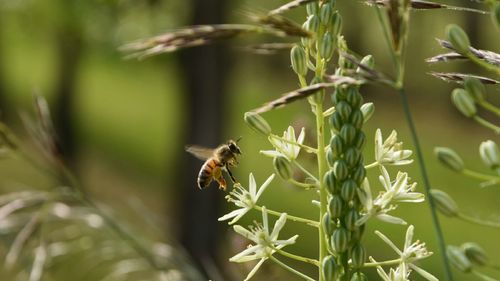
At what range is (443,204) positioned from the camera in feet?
3.93

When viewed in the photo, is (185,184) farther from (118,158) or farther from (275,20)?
(275,20)

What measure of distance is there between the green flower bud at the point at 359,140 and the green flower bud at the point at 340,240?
4.8 inches

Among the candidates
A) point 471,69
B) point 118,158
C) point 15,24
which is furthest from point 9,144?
point 471,69

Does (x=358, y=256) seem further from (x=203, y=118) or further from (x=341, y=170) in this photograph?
(x=203, y=118)

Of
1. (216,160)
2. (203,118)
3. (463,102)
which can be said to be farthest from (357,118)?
(203,118)

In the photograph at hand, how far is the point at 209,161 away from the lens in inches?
118

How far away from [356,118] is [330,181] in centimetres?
10

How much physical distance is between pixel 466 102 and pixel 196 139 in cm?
1284

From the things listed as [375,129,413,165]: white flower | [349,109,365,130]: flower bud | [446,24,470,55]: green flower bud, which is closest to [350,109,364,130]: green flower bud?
[349,109,365,130]: flower bud

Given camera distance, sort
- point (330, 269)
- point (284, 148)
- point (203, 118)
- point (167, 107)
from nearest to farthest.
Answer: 1. point (330, 269)
2. point (284, 148)
3. point (203, 118)
4. point (167, 107)

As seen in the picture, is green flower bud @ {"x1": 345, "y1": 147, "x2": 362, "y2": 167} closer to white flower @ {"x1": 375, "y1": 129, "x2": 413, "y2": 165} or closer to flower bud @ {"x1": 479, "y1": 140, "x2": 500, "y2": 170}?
white flower @ {"x1": 375, "y1": 129, "x2": 413, "y2": 165}

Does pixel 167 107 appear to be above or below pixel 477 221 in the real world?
below

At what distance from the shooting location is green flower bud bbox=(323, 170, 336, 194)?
143 centimetres

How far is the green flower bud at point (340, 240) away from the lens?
1.40 meters
